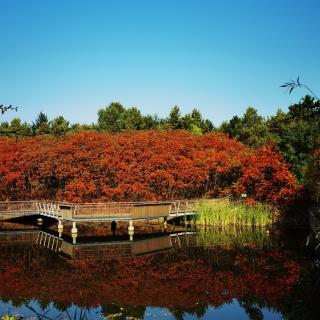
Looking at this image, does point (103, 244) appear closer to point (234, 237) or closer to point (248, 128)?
point (234, 237)

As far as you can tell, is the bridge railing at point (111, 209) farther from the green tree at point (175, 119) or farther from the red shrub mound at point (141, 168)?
the green tree at point (175, 119)

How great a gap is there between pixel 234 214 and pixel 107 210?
8915 millimetres

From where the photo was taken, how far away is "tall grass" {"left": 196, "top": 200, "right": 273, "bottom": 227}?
97.8ft

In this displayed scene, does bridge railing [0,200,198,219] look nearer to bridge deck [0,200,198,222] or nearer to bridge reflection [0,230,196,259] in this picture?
bridge deck [0,200,198,222]

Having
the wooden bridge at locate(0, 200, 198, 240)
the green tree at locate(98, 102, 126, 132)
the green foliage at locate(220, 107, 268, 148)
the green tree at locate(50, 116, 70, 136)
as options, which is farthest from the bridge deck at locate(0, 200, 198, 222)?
the green tree at locate(98, 102, 126, 132)

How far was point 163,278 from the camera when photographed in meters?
17.6

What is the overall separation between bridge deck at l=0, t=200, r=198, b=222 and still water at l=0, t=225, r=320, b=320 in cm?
164

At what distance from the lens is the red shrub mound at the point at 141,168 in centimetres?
3055

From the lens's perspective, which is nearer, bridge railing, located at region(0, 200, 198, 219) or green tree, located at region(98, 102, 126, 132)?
bridge railing, located at region(0, 200, 198, 219)

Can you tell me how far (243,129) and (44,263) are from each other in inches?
1469

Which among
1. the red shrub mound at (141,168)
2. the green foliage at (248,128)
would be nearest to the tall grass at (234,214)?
the red shrub mound at (141,168)

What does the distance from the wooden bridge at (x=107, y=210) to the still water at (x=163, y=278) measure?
158 centimetres

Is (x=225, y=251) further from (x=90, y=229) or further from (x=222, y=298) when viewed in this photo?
(x=90, y=229)

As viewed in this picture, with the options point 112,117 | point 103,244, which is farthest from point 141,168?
point 112,117
